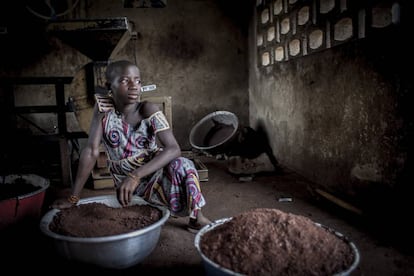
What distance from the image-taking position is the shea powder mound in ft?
4.24

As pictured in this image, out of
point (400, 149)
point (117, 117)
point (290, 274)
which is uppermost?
point (117, 117)

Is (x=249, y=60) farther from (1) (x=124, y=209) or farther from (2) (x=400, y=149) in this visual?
(1) (x=124, y=209)

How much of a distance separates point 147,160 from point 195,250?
621mm

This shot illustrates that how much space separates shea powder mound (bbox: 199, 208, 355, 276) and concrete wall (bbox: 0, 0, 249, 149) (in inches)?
163

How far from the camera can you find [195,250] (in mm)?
2129

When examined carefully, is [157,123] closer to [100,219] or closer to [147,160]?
[147,160]

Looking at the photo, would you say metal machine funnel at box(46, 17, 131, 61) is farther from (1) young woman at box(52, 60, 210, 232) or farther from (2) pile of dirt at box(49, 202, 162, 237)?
(2) pile of dirt at box(49, 202, 162, 237)

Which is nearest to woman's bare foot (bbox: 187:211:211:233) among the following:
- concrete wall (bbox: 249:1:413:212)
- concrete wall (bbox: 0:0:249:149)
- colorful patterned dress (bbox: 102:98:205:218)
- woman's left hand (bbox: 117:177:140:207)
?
colorful patterned dress (bbox: 102:98:205:218)

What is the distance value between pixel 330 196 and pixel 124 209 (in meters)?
1.72

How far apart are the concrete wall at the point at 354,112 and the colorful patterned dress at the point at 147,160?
1390 mm

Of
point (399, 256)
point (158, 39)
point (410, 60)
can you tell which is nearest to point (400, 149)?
point (410, 60)

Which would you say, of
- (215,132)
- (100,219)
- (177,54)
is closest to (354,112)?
(100,219)

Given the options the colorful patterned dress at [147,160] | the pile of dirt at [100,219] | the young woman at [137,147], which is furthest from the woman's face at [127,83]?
the pile of dirt at [100,219]

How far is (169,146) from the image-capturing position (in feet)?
6.86
